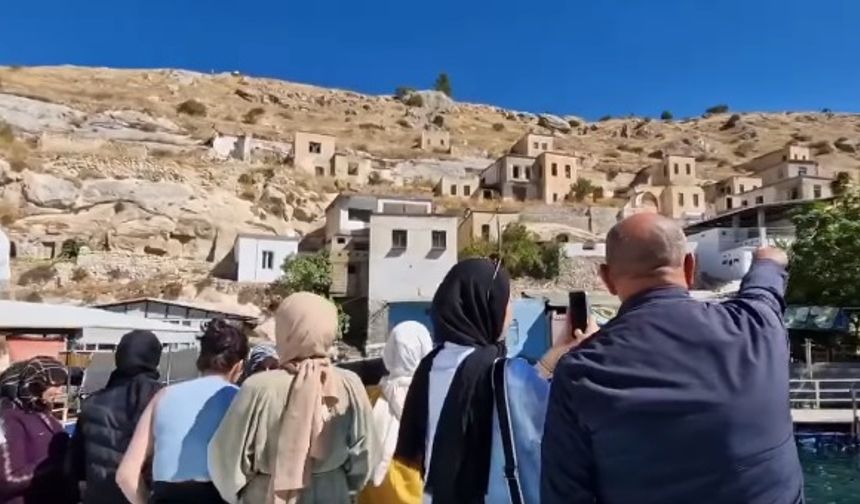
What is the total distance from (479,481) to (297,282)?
30233 mm

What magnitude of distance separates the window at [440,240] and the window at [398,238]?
137 centimetres

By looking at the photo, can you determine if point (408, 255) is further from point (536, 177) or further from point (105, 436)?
point (105, 436)

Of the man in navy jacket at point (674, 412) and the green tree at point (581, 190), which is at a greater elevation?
the green tree at point (581, 190)

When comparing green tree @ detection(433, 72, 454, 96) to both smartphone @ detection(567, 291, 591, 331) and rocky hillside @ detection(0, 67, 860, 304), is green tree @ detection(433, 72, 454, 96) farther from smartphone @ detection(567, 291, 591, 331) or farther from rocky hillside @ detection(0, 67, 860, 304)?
smartphone @ detection(567, 291, 591, 331)

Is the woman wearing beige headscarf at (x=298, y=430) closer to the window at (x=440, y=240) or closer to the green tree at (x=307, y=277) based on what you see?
the window at (x=440, y=240)

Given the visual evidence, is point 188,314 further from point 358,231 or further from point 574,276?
point 574,276

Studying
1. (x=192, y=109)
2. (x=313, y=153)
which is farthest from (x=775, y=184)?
(x=192, y=109)

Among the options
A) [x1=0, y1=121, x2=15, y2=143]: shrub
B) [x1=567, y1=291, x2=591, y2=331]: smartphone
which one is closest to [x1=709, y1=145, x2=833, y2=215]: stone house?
[x1=567, y1=291, x2=591, y2=331]: smartphone

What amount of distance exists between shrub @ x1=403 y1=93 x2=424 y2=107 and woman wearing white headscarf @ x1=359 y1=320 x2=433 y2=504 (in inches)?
3057

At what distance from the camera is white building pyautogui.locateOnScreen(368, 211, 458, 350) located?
99.5ft

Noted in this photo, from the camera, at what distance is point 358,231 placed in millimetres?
35812

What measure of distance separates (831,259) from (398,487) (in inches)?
910

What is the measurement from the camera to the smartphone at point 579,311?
7.43 feet

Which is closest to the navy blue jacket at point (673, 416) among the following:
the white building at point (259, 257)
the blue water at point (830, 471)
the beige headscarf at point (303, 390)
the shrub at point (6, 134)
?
the beige headscarf at point (303, 390)
